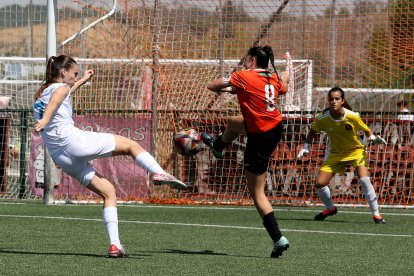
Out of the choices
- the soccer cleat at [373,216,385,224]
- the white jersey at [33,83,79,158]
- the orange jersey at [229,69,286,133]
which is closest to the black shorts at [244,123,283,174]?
the orange jersey at [229,69,286,133]

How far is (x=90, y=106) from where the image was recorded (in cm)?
1609

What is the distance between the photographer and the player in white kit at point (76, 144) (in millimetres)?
7895

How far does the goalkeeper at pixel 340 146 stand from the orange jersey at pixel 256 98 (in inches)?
163

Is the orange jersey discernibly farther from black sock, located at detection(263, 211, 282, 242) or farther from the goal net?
the goal net

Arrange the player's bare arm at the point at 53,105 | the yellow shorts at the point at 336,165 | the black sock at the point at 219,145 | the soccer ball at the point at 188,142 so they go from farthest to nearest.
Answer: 1. the yellow shorts at the point at 336,165
2. the soccer ball at the point at 188,142
3. the black sock at the point at 219,145
4. the player's bare arm at the point at 53,105

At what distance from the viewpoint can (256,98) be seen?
8.48 metres

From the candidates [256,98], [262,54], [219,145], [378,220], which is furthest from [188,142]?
[378,220]

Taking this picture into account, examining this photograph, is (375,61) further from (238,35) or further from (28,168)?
(28,168)

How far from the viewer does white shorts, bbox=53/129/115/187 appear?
798 cm

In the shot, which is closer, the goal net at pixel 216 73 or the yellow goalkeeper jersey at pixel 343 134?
the yellow goalkeeper jersey at pixel 343 134

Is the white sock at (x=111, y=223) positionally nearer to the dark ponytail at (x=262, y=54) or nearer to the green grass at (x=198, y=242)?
the green grass at (x=198, y=242)

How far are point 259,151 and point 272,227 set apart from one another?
26.8 inches

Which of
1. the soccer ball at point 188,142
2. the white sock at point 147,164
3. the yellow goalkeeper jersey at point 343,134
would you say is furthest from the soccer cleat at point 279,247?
the yellow goalkeeper jersey at point 343,134

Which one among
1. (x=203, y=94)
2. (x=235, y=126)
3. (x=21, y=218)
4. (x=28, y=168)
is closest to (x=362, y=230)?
(x=235, y=126)
